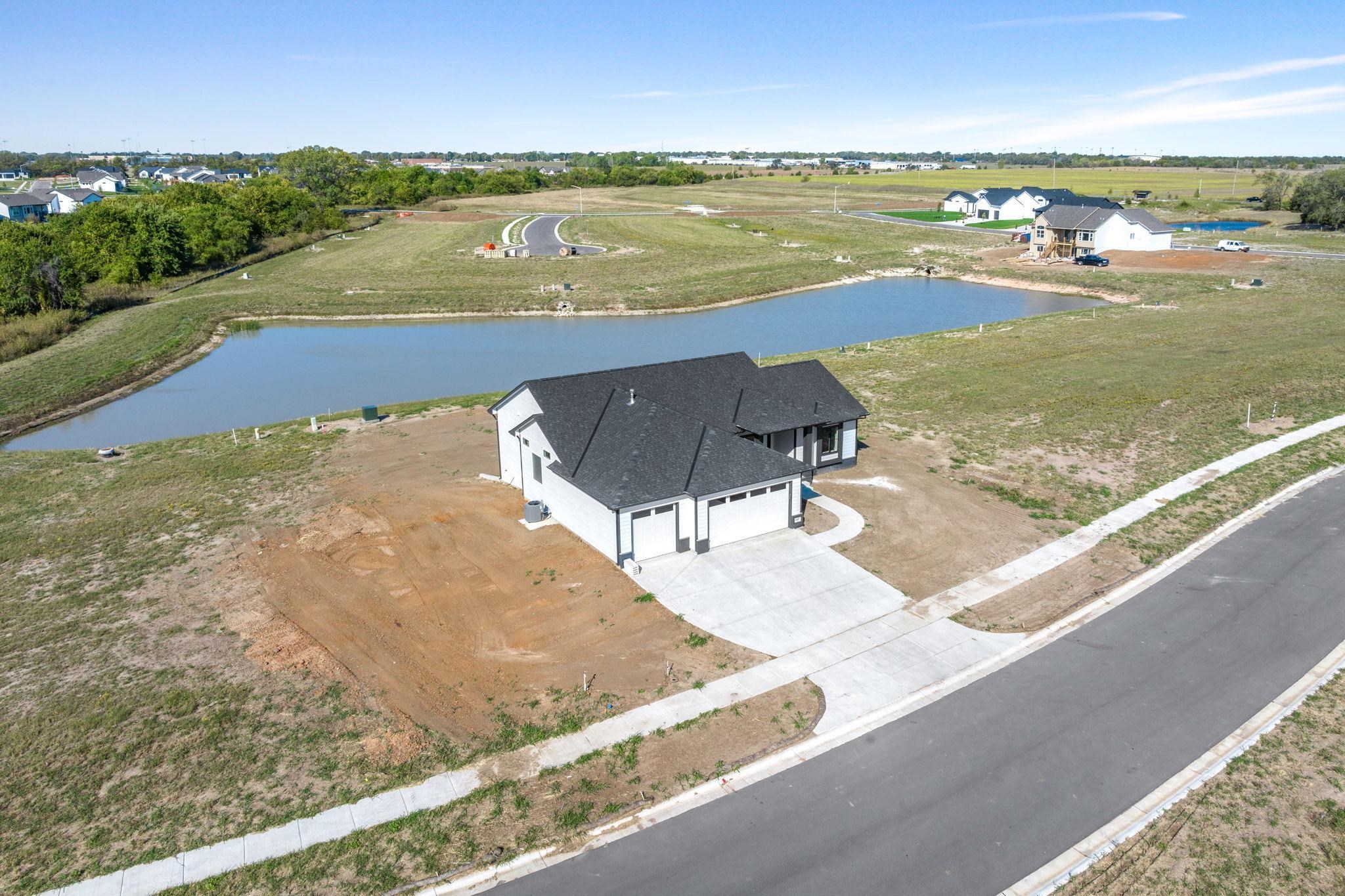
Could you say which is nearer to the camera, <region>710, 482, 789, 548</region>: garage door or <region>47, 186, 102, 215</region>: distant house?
<region>710, 482, 789, 548</region>: garage door

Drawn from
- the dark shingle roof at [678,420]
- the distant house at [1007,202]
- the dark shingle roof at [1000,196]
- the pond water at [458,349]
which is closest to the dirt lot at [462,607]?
the dark shingle roof at [678,420]

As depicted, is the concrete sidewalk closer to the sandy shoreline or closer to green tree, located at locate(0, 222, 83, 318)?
the sandy shoreline

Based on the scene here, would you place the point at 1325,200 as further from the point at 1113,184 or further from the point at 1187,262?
the point at 1113,184

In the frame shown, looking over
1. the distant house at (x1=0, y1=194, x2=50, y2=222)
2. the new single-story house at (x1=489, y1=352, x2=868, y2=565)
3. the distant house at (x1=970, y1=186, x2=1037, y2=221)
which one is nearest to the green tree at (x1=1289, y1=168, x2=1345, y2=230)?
the distant house at (x1=970, y1=186, x2=1037, y2=221)

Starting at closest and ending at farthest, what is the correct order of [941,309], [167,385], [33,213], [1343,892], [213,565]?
[1343,892], [213,565], [167,385], [941,309], [33,213]

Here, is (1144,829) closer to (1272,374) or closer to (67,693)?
(67,693)

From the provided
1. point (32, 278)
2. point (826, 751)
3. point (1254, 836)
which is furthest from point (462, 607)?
point (32, 278)

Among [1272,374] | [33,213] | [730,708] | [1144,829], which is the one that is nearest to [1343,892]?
[1144,829]
